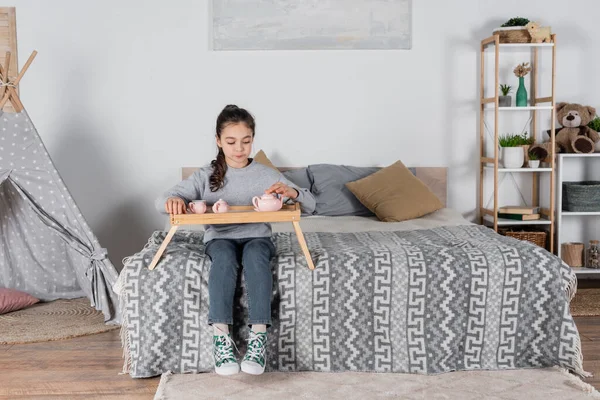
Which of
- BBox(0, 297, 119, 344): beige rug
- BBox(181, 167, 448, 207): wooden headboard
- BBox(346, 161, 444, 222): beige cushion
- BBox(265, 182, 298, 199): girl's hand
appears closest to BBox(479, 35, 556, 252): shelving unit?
BBox(181, 167, 448, 207): wooden headboard

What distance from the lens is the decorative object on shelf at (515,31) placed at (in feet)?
14.4

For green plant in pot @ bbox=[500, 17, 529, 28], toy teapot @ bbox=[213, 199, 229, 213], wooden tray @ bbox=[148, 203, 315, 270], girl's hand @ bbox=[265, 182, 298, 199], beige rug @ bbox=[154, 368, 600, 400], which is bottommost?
beige rug @ bbox=[154, 368, 600, 400]

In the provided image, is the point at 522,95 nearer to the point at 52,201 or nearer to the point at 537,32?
the point at 537,32

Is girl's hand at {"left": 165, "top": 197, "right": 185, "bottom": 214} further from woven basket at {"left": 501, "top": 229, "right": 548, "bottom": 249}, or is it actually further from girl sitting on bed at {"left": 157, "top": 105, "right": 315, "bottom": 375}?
woven basket at {"left": 501, "top": 229, "right": 548, "bottom": 249}

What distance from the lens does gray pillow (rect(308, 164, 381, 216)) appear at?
14.0 feet

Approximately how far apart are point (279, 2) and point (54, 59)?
1409 millimetres

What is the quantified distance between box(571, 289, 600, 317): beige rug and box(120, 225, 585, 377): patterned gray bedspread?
100 cm

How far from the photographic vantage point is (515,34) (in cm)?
438

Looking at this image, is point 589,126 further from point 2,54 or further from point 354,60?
point 2,54

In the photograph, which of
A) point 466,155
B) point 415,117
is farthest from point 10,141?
point 466,155

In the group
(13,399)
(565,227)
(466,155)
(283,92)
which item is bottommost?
(13,399)

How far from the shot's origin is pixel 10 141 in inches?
152

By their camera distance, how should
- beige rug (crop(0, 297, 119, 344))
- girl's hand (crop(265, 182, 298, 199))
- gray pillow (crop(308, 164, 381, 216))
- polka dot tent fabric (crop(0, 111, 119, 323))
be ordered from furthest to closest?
gray pillow (crop(308, 164, 381, 216)) → polka dot tent fabric (crop(0, 111, 119, 323)) → beige rug (crop(0, 297, 119, 344)) → girl's hand (crop(265, 182, 298, 199))

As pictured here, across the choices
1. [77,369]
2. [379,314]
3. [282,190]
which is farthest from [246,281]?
[77,369]
